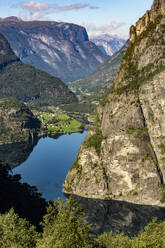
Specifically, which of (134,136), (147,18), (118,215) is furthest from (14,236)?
(147,18)

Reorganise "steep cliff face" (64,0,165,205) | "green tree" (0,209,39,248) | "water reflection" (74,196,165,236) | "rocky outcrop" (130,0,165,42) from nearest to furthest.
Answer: "green tree" (0,209,39,248)
"water reflection" (74,196,165,236)
"steep cliff face" (64,0,165,205)
"rocky outcrop" (130,0,165,42)

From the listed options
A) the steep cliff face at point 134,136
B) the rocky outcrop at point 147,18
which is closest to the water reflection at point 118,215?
the steep cliff face at point 134,136

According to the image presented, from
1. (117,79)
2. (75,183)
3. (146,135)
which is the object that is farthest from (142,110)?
(75,183)

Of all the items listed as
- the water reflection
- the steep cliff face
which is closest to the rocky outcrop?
the steep cliff face

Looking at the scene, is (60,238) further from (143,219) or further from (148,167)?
(148,167)

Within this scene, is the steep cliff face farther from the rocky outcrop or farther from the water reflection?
the water reflection

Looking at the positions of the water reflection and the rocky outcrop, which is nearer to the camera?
the water reflection
